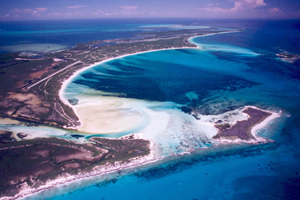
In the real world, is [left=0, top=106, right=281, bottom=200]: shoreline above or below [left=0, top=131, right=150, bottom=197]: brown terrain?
below

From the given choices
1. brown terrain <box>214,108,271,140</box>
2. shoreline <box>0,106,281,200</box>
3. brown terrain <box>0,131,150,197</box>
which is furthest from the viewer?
brown terrain <box>214,108,271,140</box>

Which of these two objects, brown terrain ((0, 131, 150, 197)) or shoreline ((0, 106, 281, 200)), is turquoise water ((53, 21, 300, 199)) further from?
brown terrain ((0, 131, 150, 197))

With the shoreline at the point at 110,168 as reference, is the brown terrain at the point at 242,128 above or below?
above

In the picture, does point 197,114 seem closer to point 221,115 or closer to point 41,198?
point 221,115

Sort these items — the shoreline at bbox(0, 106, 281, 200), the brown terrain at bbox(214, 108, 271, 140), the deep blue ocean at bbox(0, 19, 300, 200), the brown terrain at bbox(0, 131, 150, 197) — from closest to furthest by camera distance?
the shoreline at bbox(0, 106, 281, 200)
the brown terrain at bbox(0, 131, 150, 197)
the deep blue ocean at bbox(0, 19, 300, 200)
the brown terrain at bbox(214, 108, 271, 140)

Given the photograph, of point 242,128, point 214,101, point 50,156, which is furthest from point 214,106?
point 50,156

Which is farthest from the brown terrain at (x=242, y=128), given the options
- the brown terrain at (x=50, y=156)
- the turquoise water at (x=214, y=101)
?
the brown terrain at (x=50, y=156)

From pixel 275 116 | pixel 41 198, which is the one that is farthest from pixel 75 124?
pixel 275 116

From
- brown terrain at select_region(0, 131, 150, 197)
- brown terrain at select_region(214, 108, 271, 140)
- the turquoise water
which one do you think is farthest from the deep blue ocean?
brown terrain at select_region(0, 131, 150, 197)

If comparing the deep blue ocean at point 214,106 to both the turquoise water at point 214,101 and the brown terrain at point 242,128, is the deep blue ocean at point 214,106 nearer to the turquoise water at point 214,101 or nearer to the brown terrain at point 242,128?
the turquoise water at point 214,101
